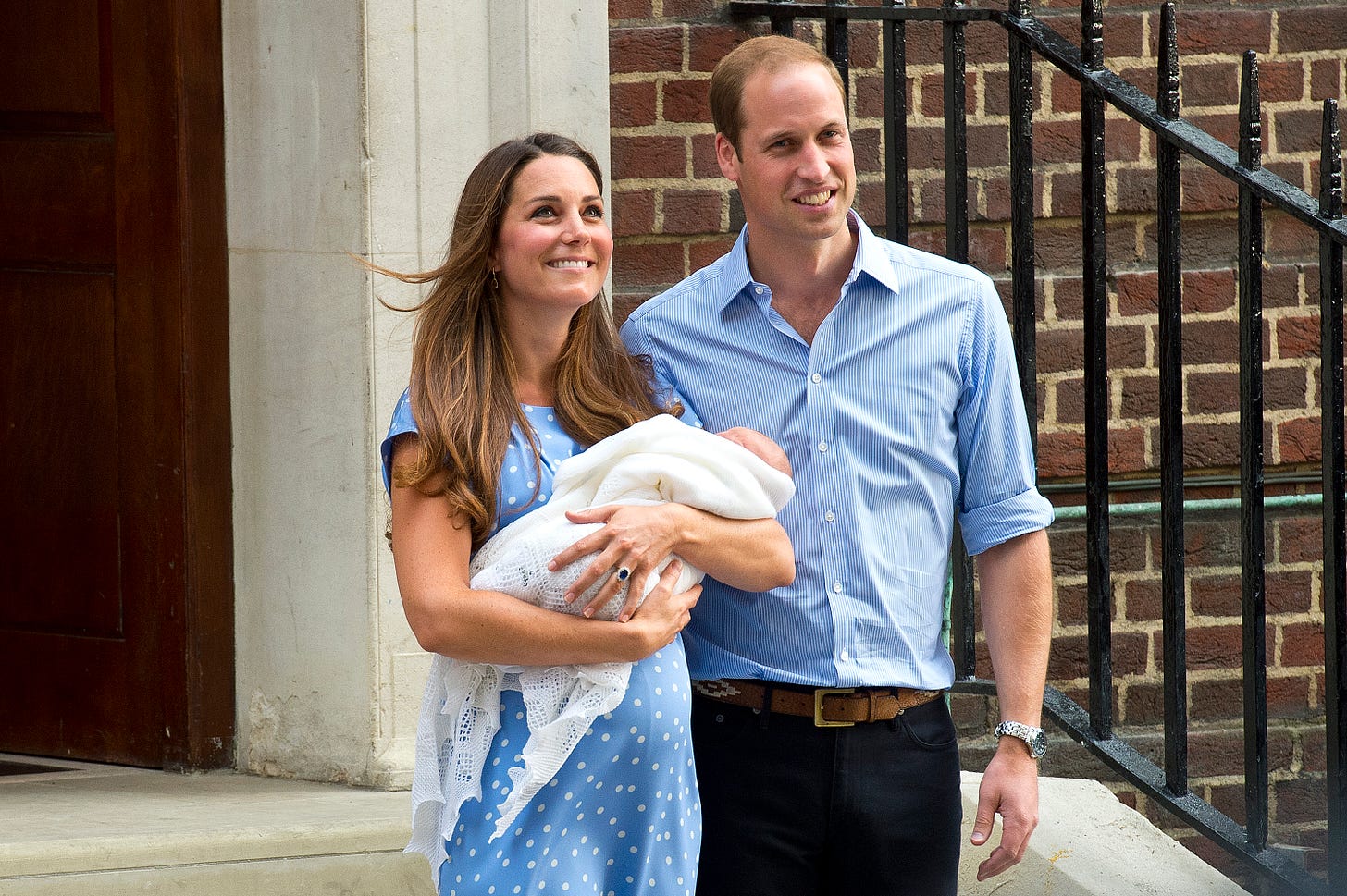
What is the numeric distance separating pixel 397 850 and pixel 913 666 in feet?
4.23

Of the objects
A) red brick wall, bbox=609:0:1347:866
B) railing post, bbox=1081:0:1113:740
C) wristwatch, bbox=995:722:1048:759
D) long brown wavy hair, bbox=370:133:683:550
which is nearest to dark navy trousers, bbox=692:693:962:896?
wristwatch, bbox=995:722:1048:759

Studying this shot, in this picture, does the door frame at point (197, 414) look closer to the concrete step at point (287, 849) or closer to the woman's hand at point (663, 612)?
the concrete step at point (287, 849)

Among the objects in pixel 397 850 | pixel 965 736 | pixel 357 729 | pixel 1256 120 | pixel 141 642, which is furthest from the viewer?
pixel 965 736

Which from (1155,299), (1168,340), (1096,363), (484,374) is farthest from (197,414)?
(1155,299)

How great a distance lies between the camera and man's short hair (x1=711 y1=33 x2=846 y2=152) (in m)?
2.36

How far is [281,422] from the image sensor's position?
3371 millimetres

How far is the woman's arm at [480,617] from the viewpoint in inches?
79.3

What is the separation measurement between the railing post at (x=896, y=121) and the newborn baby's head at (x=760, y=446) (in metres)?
1.03

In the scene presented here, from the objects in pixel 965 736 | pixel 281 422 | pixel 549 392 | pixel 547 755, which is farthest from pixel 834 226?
pixel 965 736

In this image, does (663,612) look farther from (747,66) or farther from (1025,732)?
(747,66)

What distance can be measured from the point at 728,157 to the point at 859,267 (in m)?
0.30

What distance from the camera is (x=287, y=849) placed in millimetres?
3018

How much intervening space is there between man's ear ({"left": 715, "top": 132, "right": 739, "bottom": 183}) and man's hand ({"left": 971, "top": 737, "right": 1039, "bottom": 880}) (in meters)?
1.01

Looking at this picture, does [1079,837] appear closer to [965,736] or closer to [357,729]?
[965,736]
